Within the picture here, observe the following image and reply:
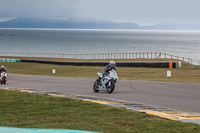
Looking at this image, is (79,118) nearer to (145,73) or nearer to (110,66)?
(110,66)

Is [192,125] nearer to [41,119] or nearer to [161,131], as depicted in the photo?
[161,131]

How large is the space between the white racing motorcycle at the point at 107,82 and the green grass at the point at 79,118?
3.60m

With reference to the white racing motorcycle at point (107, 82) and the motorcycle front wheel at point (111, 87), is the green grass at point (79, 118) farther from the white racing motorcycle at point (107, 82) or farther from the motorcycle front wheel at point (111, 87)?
the motorcycle front wheel at point (111, 87)

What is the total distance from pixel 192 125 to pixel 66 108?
4656 mm

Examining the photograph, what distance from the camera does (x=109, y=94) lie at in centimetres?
1748

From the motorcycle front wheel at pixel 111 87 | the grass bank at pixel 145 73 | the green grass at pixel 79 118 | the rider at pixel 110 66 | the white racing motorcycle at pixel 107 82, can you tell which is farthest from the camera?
the grass bank at pixel 145 73

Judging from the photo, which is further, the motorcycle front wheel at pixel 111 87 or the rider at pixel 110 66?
the motorcycle front wheel at pixel 111 87

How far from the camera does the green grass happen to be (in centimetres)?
898

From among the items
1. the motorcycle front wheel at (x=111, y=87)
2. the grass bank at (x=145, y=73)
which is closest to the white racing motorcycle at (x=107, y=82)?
the motorcycle front wheel at (x=111, y=87)

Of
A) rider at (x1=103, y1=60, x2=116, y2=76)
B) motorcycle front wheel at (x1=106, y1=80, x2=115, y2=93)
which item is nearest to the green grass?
rider at (x1=103, y1=60, x2=116, y2=76)

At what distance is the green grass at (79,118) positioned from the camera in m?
8.98

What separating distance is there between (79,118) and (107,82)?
7.52 m

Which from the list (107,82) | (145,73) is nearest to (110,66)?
(107,82)

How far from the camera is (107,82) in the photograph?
59.0 feet
